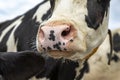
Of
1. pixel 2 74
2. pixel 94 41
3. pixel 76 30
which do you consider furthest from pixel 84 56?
pixel 2 74

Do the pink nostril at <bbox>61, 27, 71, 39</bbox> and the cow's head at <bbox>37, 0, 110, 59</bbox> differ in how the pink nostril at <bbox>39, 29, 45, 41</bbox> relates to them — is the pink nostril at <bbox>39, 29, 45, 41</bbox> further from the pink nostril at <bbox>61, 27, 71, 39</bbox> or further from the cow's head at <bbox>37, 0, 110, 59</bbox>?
the pink nostril at <bbox>61, 27, 71, 39</bbox>

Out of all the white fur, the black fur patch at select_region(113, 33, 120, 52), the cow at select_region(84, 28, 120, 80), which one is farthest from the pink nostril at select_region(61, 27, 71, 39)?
the black fur patch at select_region(113, 33, 120, 52)

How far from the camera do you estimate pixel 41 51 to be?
3869mm

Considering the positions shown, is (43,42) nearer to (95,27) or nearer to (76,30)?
(76,30)

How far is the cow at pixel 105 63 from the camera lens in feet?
21.9

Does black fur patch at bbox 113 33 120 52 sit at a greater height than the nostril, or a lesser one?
lesser

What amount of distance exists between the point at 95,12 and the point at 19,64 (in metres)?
0.86

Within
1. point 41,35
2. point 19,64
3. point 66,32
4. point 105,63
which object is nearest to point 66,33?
point 66,32

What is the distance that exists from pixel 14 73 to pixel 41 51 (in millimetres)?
287

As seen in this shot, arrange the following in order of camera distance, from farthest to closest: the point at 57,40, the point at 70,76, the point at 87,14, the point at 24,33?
1. the point at 24,33
2. the point at 70,76
3. the point at 87,14
4. the point at 57,40

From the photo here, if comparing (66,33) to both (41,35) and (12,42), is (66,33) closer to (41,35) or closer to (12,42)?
(41,35)

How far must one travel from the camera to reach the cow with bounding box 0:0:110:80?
3723mm

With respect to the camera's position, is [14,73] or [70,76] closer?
[14,73]

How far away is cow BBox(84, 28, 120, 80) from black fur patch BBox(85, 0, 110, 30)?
232cm
